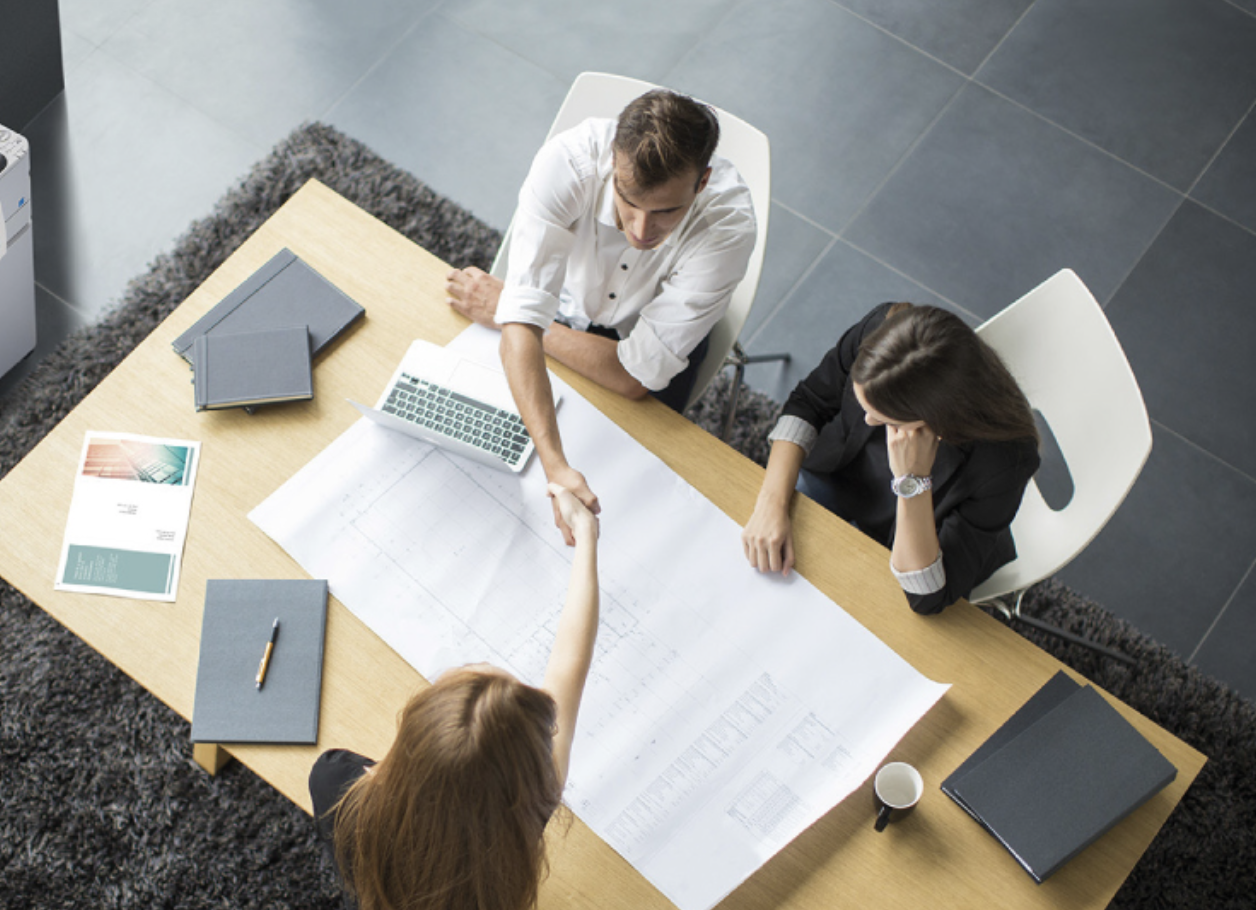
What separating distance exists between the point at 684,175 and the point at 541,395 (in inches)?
15.7

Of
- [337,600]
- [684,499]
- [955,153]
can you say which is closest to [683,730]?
[684,499]

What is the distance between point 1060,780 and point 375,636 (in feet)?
3.21

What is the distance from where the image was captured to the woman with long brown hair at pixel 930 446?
60.7 inches

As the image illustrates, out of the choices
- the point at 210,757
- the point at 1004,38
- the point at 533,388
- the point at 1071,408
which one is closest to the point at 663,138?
the point at 533,388

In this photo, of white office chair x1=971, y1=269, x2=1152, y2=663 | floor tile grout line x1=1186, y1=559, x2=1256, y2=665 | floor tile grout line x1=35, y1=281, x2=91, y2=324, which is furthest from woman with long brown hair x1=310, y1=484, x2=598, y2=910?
floor tile grout line x1=35, y1=281, x2=91, y2=324

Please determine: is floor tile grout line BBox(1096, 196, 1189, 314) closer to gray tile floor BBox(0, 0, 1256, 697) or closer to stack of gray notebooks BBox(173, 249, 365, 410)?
gray tile floor BBox(0, 0, 1256, 697)

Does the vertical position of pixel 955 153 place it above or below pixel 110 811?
above

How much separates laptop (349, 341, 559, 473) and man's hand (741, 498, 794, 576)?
0.37 meters

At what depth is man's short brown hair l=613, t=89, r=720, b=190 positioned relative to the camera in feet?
5.13

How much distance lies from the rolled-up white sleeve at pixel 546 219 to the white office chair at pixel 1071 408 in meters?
0.77

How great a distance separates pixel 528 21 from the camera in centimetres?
324

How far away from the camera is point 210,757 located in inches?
80.0

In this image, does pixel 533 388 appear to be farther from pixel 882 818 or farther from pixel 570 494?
pixel 882 818

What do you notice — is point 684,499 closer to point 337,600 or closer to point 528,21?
point 337,600
